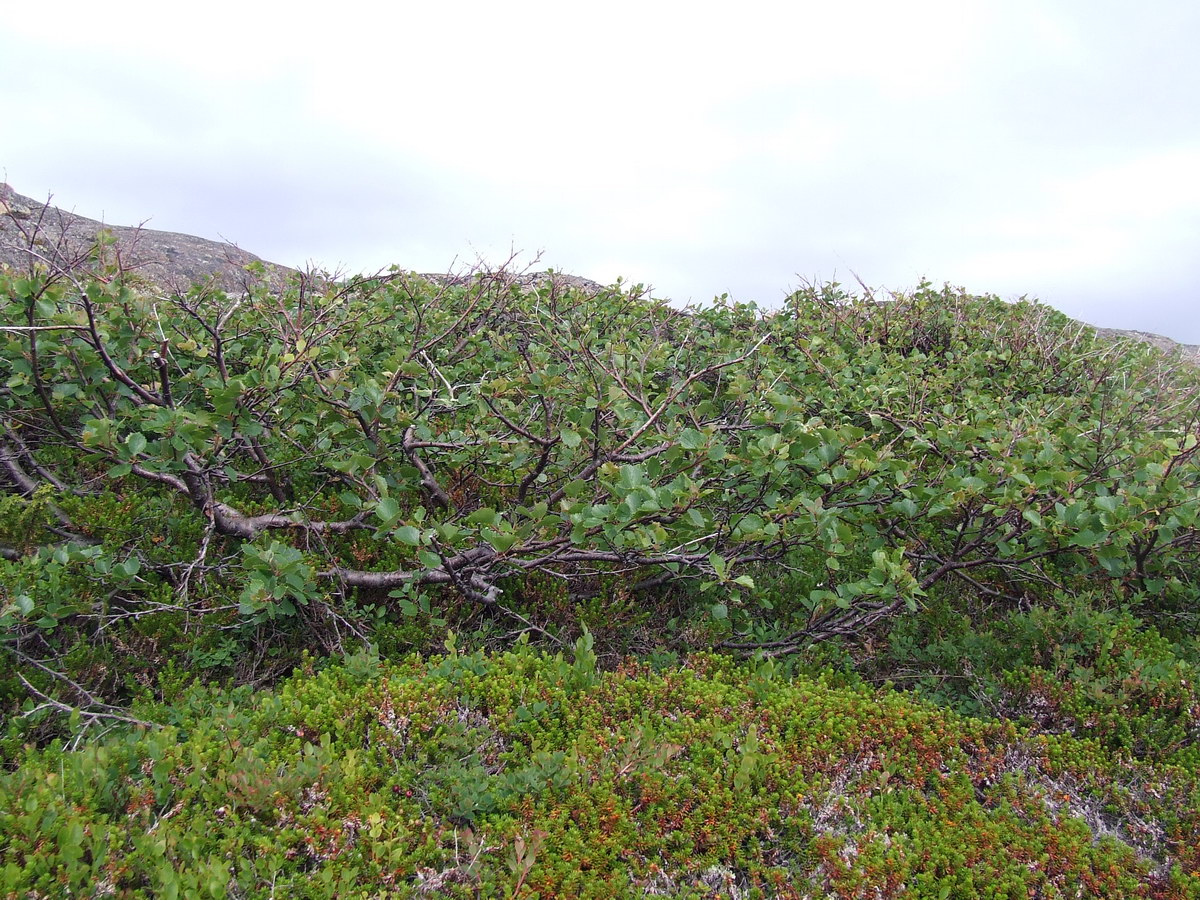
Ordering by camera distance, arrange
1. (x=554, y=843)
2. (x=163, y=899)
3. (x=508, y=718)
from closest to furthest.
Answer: (x=163, y=899), (x=554, y=843), (x=508, y=718)

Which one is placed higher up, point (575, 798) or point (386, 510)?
point (386, 510)

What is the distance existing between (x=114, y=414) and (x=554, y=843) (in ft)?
10.7

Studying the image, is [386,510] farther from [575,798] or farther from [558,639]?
[575,798]

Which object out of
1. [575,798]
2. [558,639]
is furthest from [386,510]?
[575,798]

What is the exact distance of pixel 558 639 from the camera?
3334mm

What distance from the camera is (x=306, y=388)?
361 cm

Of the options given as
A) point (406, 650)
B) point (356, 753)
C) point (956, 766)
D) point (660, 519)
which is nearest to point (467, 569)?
point (406, 650)

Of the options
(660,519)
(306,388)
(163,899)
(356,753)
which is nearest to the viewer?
(163,899)

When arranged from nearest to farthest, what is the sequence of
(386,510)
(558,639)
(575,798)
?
(575,798)
(386,510)
(558,639)

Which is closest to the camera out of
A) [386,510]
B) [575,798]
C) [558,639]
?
[575,798]

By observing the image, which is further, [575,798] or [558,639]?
[558,639]

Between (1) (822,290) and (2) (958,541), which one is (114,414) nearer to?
(2) (958,541)

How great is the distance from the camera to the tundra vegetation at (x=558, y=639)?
6.49ft

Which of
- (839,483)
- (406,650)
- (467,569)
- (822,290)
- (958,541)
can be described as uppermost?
(822,290)
